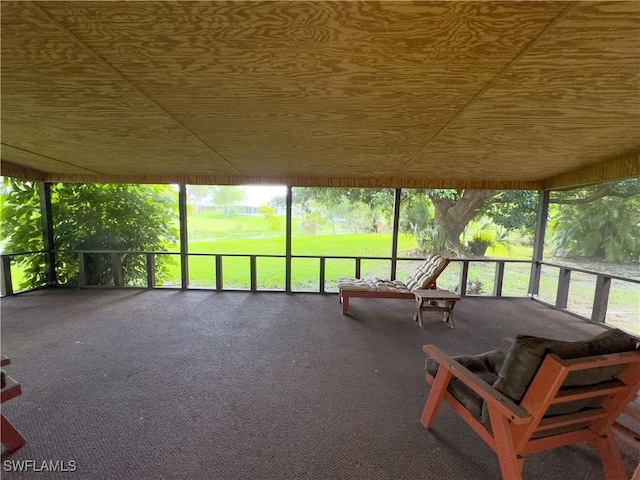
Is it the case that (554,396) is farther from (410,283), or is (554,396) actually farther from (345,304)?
(410,283)

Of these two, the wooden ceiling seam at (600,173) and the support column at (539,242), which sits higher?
the wooden ceiling seam at (600,173)

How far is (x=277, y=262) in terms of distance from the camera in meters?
5.16

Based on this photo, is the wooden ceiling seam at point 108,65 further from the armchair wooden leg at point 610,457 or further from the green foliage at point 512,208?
the green foliage at point 512,208

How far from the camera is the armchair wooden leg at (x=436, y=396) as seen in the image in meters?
1.64

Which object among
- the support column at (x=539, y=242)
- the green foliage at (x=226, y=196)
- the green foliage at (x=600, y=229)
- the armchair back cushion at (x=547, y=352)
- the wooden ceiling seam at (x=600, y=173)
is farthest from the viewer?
the green foliage at (x=226, y=196)

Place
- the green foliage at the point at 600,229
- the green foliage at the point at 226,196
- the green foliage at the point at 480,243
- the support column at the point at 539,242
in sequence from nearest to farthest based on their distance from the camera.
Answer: the green foliage at the point at 600,229, the support column at the point at 539,242, the green foliage at the point at 480,243, the green foliage at the point at 226,196

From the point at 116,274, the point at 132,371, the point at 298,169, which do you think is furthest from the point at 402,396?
the point at 116,274

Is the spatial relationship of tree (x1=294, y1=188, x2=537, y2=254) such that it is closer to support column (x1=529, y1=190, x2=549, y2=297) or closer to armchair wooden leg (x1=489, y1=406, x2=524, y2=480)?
support column (x1=529, y1=190, x2=549, y2=297)

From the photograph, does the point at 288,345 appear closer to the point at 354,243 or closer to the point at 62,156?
the point at 354,243

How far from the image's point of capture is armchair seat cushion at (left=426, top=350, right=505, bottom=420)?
1485 millimetres

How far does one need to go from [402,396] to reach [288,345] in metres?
1.29

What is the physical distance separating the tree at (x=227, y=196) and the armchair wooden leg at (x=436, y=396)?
516 cm

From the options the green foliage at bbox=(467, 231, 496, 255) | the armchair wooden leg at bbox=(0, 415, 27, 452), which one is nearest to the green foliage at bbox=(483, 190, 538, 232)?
the green foliage at bbox=(467, 231, 496, 255)

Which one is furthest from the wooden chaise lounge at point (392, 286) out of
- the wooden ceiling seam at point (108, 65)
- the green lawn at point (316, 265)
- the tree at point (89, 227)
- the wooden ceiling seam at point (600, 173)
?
the tree at point (89, 227)
